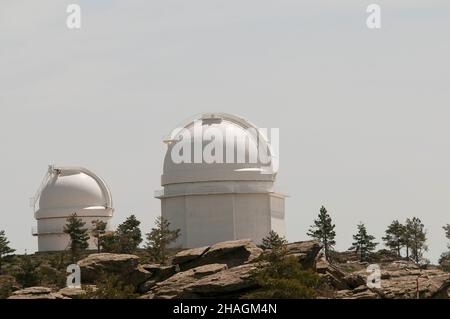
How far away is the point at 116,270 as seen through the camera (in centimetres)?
7931

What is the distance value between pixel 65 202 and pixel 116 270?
4720cm

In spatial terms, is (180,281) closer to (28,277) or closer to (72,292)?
(72,292)

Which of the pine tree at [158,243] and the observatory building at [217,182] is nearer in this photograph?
the pine tree at [158,243]

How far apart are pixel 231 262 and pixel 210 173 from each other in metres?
33.4

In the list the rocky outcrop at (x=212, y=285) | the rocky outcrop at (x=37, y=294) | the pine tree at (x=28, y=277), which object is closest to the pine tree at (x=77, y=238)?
the pine tree at (x=28, y=277)

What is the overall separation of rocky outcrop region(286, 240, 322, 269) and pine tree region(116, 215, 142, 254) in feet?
73.9

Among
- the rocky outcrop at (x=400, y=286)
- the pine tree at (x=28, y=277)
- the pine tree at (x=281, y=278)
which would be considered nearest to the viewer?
the pine tree at (x=281, y=278)

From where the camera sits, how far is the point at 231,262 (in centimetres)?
8050

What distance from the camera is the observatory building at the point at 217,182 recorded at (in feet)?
A: 372

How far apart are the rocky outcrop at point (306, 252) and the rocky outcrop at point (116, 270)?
366 inches

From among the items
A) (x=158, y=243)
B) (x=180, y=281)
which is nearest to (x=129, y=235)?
(x=158, y=243)

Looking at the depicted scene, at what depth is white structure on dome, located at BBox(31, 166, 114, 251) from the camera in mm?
125250

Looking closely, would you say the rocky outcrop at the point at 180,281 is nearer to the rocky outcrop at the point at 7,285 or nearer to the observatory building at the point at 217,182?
the rocky outcrop at the point at 7,285
